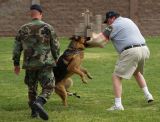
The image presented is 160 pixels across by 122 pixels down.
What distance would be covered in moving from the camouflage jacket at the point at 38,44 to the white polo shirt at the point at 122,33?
4.72 ft

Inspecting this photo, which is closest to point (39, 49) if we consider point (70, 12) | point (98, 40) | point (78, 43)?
point (98, 40)

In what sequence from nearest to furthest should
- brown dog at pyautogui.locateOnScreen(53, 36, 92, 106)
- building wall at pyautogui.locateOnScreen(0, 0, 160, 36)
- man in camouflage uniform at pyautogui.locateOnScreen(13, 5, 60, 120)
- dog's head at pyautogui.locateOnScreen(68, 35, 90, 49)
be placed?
man in camouflage uniform at pyautogui.locateOnScreen(13, 5, 60, 120) < brown dog at pyautogui.locateOnScreen(53, 36, 92, 106) < dog's head at pyautogui.locateOnScreen(68, 35, 90, 49) < building wall at pyautogui.locateOnScreen(0, 0, 160, 36)

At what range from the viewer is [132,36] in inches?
391

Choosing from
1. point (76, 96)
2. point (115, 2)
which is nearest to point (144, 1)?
point (115, 2)

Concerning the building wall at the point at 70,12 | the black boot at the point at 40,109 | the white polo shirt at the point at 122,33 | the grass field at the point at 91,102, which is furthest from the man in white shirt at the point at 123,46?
the building wall at the point at 70,12

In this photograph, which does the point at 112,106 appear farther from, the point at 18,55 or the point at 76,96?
the point at 18,55

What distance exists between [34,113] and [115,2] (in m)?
26.5

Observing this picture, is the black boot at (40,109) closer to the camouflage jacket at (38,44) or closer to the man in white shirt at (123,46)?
the camouflage jacket at (38,44)

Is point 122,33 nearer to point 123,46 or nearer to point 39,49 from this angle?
point 123,46

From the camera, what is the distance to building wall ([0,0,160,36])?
3419 cm

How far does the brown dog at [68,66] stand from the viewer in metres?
10.3

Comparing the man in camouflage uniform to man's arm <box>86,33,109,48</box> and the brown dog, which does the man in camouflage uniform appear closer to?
man's arm <box>86,33,109,48</box>

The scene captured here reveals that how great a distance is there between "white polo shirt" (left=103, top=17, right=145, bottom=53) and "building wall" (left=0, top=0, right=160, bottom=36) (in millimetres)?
24157

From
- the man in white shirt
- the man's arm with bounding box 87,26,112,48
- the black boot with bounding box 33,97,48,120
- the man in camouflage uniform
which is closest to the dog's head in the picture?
the man's arm with bounding box 87,26,112,48
